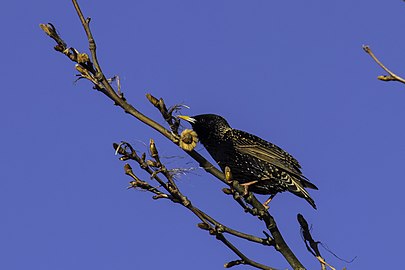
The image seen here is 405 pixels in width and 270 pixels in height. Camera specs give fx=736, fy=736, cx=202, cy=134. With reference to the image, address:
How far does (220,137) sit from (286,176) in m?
0.68

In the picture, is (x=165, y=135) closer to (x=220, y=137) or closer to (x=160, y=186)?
(x=160, y=186)

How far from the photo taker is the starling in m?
6.08

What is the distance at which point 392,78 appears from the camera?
2619 mm

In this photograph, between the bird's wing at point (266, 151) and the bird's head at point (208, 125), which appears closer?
the bird's head at point (208, 125)

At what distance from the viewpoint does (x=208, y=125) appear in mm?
6363

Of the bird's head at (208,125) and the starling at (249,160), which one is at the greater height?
the bird's head at (208,125)

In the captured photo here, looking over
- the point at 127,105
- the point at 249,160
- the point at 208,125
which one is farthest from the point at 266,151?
the point at 127,105

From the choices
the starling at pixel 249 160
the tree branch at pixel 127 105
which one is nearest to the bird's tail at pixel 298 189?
the starling at pixel 249 160

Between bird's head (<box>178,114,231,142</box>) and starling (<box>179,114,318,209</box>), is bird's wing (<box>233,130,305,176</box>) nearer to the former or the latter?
starling (<box>179,114,318,209</box>)

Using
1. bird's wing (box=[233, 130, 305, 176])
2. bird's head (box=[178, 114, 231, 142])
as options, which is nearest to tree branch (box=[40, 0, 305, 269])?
bird's head (box=[178, 114, 231, 142])

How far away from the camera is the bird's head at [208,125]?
6273mm

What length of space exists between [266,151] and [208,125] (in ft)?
2.16

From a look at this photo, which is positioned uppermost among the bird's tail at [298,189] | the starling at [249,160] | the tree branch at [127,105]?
the starling at [249,160]

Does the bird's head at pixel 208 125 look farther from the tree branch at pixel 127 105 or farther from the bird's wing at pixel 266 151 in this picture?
the tree branch at pixel 127 105
